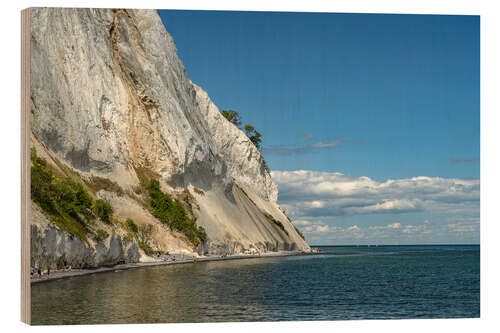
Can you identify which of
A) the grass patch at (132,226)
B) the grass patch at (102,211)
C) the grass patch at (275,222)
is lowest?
the grass patch at (275,222)

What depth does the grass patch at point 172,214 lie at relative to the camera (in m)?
52.4

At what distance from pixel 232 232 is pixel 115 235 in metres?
26.7

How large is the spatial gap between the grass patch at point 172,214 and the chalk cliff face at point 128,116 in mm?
1412

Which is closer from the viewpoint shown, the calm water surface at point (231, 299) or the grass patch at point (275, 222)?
the calm water surface at point (231, 299)

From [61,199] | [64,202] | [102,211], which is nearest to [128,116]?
[102,211]

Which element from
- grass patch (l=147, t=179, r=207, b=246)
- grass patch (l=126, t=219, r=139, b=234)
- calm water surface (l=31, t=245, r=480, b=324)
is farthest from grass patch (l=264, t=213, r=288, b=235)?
calm water surface (l=31, t=245, r=480, b=324)

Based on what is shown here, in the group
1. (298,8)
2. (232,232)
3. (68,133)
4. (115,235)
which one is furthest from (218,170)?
(298,8)

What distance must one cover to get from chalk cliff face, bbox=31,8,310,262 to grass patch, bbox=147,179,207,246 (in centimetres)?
141


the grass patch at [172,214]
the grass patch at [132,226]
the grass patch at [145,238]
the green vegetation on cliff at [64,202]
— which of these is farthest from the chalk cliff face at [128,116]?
the green vegetation on cliff at [64,202]

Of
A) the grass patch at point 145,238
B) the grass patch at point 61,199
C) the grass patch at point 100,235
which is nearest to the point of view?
the grass patch at point 61,199

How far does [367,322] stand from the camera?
19516 mm

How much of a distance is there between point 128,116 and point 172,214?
9948 mm

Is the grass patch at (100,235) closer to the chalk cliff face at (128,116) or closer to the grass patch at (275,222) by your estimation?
the chalk cliff face at (128,116)
